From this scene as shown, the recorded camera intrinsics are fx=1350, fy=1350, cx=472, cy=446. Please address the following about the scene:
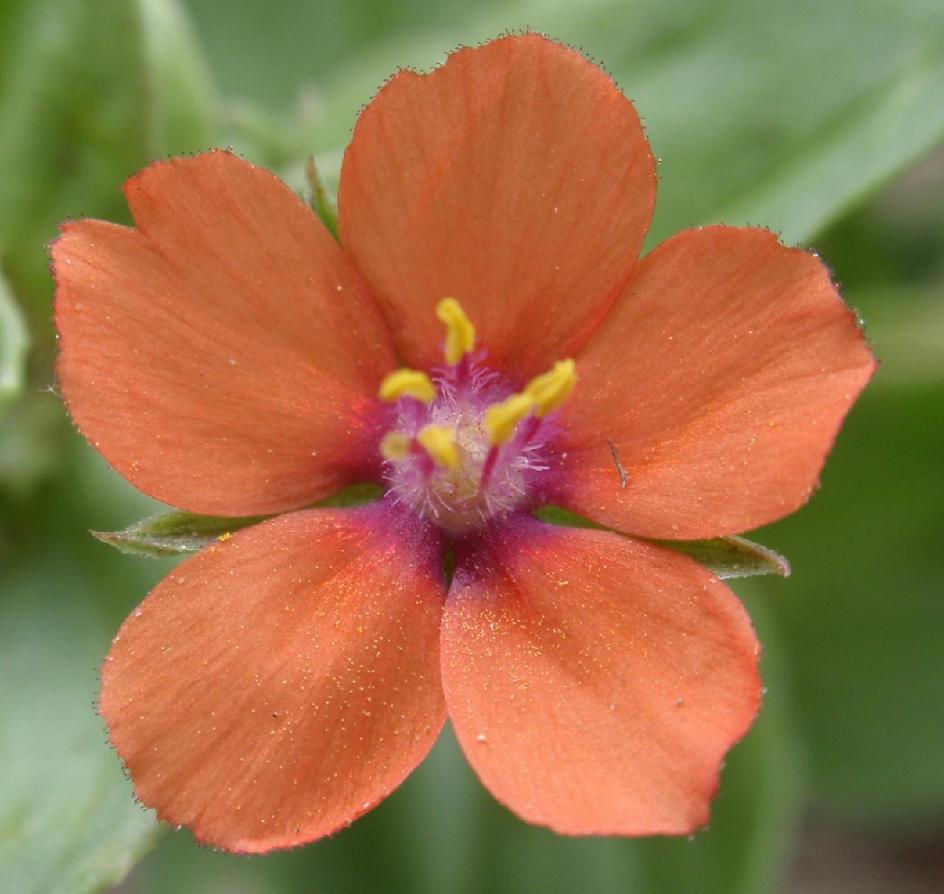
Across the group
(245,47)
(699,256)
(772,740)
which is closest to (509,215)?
(699,256)

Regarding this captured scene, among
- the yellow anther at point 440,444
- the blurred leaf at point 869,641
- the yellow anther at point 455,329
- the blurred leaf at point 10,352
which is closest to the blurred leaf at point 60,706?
the blurred leaf at point 10,352

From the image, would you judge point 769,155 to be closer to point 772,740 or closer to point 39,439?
point 772,740

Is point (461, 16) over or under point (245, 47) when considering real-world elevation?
under

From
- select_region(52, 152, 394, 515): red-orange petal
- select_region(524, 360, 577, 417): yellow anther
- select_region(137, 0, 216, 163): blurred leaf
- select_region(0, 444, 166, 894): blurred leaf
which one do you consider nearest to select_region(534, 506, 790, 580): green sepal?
select_region(524, 360, 577, 417): yellow anther

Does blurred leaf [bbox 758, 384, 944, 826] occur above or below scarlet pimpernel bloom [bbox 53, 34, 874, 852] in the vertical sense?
below

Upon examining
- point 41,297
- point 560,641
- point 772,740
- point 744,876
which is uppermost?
point 41,297

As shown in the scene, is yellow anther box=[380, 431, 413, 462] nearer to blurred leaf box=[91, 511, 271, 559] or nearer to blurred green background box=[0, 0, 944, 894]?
blurred leaf box=[91, 511, 271, 559]

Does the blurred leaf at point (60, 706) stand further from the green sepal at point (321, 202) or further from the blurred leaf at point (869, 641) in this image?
the blurred leaf at point (869, 641)
